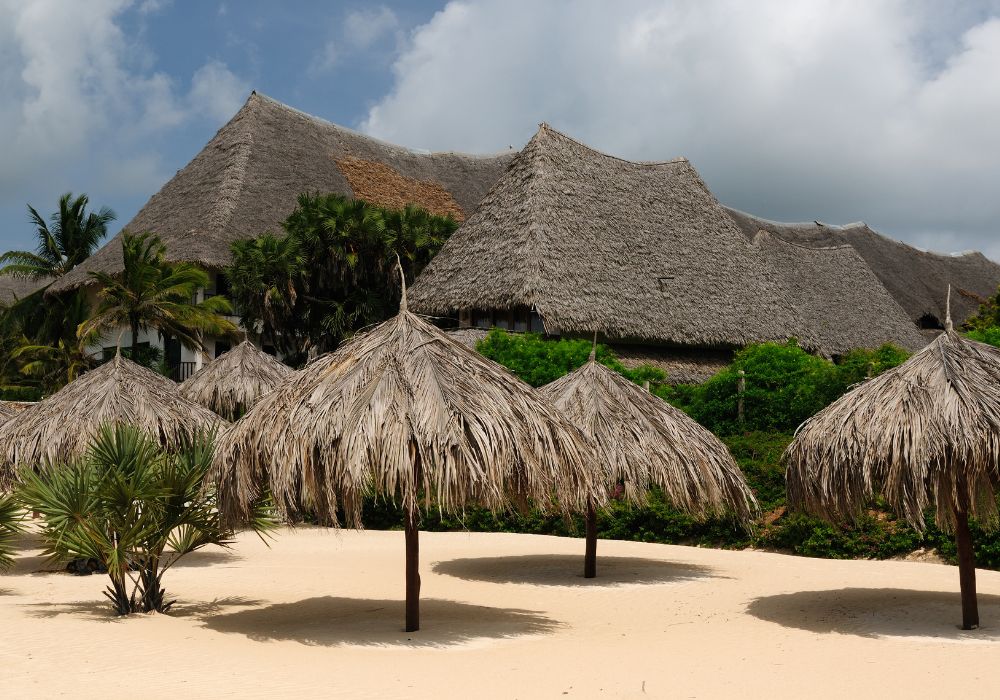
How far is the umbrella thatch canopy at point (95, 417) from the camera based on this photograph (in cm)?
1238

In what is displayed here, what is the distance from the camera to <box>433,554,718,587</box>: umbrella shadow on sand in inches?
455

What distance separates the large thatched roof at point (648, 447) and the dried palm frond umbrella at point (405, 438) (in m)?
2.60

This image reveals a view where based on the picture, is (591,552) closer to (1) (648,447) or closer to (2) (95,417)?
(1) (648,447)

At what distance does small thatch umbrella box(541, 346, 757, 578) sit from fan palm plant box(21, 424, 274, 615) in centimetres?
406

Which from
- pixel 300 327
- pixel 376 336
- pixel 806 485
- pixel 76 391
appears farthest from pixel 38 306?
pixel 806 485

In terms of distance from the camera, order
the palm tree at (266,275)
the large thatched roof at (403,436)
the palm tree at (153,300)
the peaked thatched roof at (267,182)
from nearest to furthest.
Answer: the large thatched roof at (403,436) → the palm tree at (153,300) → the palm tree at (266,275) → the peaked thatched roof at (267,182)

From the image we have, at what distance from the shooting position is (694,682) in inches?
260

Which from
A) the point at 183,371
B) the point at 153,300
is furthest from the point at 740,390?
the point at 183,371

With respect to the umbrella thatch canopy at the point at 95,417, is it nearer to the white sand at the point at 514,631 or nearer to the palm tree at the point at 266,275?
the white sand at the point at 514,631

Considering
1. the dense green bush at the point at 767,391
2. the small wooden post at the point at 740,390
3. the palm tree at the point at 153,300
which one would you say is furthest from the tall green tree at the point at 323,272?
the small wooden post at the point at 740,390

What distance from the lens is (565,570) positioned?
12.3 meters

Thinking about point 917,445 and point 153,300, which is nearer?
point 917,445

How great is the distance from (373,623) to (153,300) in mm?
16037

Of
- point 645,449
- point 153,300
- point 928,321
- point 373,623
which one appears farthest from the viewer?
point 928,321
